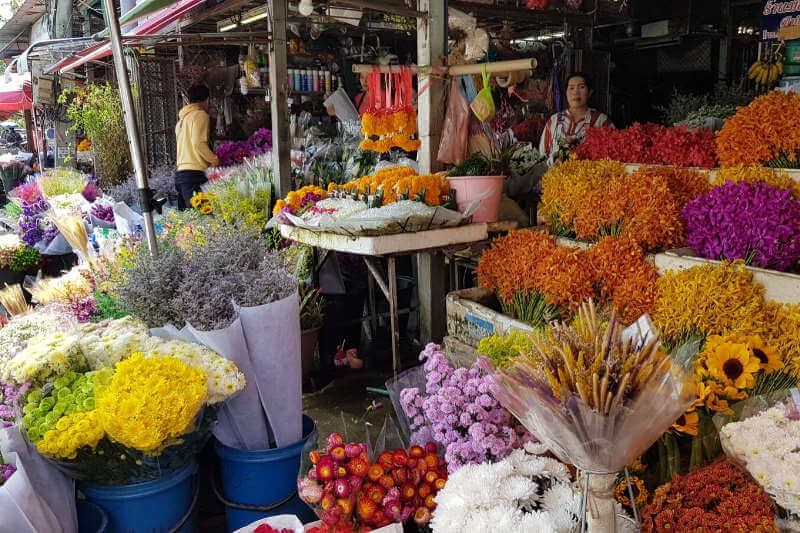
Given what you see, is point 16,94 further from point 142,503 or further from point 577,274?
point 577,274

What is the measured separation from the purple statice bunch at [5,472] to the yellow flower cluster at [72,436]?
0.09 meters

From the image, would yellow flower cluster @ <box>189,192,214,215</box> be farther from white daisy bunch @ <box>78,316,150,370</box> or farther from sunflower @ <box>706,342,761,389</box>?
sunflower @ <box>706,342,761,389</box>

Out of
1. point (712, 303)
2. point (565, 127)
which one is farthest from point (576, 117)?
point (712, 303)

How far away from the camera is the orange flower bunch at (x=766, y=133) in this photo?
2.80 meters

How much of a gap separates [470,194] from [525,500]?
2197mm

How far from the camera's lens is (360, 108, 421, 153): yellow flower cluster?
4312 millimetres

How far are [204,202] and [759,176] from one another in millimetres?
4227

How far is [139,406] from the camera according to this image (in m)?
2.02

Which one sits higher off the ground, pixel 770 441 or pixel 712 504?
pixel 770 441

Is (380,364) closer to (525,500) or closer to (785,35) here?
(525,500)

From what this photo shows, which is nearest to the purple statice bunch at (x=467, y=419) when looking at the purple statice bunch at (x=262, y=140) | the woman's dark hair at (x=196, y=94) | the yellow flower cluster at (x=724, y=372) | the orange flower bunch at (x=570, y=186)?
the yellow flower cluster at (x=724, y=372)

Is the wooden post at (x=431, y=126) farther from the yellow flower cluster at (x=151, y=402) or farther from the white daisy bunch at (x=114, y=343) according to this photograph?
the yellow flower cluster at (x=151, y=402)

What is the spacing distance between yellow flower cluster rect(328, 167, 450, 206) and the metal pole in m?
1.22

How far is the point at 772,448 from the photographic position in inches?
66.3
